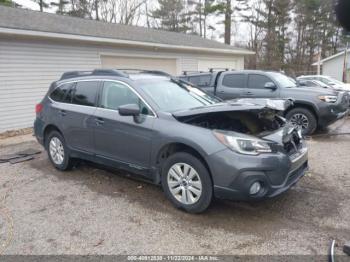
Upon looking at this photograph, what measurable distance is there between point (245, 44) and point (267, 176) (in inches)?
1368

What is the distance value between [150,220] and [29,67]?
7921 millimetres

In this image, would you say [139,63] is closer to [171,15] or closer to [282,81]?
[282,81]

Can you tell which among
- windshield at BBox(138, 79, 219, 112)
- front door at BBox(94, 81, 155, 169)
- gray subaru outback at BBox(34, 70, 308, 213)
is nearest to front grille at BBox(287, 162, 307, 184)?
gray subaru outback at BBox(34, 70, 308, 213)

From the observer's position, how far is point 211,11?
99.0 ft

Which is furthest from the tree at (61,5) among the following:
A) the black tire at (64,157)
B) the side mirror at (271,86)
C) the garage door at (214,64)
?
the black tire at (64,157)

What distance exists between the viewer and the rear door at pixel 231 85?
892cm

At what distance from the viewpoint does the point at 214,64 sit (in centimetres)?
1734

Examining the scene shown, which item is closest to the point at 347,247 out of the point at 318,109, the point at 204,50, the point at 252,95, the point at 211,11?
the point at 318,109

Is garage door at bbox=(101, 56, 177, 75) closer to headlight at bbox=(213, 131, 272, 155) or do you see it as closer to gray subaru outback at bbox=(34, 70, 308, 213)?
gray subaru outback at bbox=(34, 70, 308, 213)

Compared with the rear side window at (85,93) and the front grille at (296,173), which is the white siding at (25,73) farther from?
the front grille at (296,173)

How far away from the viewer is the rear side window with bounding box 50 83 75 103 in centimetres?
530

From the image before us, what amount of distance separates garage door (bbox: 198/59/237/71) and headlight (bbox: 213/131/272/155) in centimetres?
1319

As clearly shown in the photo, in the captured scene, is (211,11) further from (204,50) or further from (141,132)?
(141,132)

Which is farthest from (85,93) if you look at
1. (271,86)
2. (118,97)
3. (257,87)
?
(257,87)
